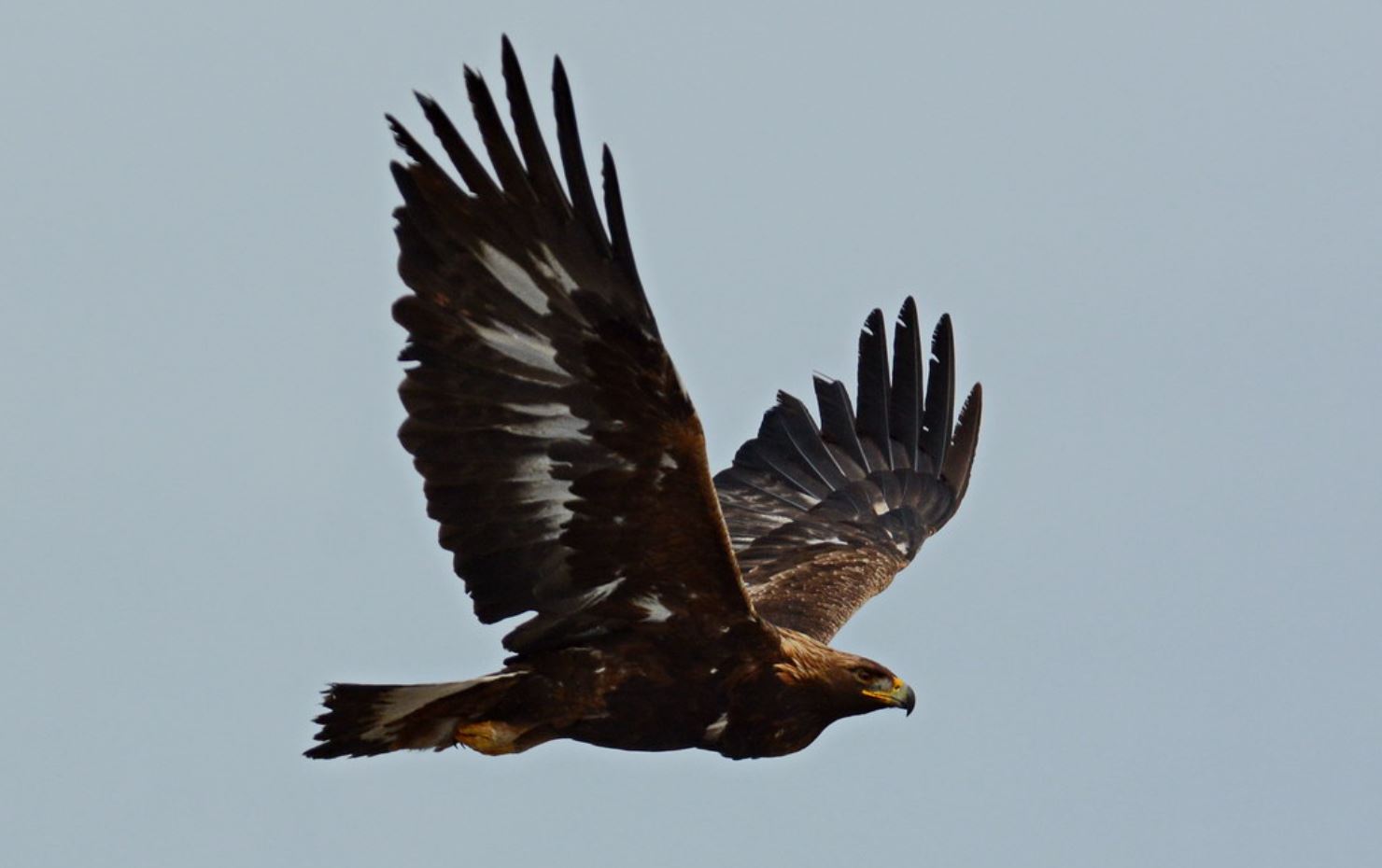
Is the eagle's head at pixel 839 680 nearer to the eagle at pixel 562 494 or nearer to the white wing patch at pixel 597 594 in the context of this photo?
the eagle at pixel 562 494

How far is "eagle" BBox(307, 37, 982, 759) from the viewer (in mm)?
11148

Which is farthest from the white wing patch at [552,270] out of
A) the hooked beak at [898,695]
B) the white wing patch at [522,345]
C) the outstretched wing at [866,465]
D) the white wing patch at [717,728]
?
the outstretched wing at [866,465]

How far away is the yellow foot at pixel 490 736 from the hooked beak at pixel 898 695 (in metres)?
1.73

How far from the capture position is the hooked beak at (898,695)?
12711 millimetres

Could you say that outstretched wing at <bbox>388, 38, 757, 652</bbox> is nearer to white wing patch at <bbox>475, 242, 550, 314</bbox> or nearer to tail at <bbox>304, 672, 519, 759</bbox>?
white wing patch at <bbox>475, 242, 550, 314</bbox>

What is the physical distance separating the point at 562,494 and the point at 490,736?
143cm

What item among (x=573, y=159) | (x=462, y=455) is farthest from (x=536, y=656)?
(x=573, y=159)

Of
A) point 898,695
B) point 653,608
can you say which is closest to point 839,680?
point 898,695

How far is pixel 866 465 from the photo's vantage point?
54.2ft

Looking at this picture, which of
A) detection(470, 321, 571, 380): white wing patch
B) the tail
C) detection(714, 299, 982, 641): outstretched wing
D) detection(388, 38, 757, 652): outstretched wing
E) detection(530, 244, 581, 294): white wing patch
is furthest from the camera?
detection(714, 299, 982, 641): outstretched wing

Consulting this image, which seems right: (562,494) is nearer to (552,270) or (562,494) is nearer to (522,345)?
(522,345)

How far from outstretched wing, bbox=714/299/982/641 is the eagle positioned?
2.13 meters

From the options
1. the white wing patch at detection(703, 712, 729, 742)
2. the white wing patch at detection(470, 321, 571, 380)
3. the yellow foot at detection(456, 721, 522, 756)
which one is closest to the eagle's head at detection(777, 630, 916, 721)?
the white wing patch at detection(703, 712, 729, 742)

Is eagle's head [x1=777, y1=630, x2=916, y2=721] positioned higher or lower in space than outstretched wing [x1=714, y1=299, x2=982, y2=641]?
lower
